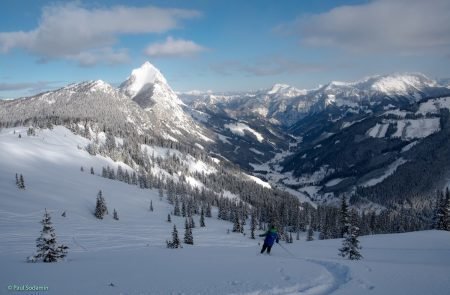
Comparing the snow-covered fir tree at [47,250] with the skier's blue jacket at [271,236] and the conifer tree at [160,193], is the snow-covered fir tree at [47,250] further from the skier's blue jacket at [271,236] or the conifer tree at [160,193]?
the conifer tree at [160,193]

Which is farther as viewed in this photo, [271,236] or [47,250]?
[271,236]

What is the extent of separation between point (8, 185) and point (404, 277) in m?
139

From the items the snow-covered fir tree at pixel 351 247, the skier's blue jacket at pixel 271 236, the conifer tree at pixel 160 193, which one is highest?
the conifer tree at pixel 160 193

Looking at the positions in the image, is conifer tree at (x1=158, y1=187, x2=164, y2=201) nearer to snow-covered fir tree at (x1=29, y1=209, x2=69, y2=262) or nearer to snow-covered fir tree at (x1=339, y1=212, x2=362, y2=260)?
snow-covered fir tree at (x1=339, y1=212, x2=362, y2=260)

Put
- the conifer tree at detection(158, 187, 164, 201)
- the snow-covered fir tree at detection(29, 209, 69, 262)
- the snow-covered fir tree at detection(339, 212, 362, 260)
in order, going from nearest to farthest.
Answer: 1. the snow-covered fir tree at detection(29, 209, 69, 262)
2. the snow-covered fir tree at detection(339, 212, 362, 260)
3. the conifer tree at detection(158, 187, 164, 201)

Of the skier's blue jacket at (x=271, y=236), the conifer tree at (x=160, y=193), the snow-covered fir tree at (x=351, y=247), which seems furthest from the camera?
the conifer tree at (x=160, y=193)

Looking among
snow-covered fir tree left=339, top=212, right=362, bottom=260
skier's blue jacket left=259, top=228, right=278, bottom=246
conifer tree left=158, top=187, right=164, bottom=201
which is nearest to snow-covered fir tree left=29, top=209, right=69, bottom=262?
skier's blue jacket left=259, top=228, right=278, bottom=246

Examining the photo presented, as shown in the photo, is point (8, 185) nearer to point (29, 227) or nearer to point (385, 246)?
point (29, 227)

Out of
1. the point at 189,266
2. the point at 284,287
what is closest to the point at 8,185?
the point at 189,266

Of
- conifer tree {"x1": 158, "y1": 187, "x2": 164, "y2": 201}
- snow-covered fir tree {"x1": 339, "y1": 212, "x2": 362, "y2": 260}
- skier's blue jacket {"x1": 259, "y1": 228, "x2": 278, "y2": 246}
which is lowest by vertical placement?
snow-covered fir tree {"x1": 339, "y1": 212, "x2": 362, "y2": 260}

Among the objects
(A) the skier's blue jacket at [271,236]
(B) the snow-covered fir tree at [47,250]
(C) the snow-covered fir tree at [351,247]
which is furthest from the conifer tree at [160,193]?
(B) the snow-covered fir tree at [47,250]

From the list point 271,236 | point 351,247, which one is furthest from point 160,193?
point 271,236

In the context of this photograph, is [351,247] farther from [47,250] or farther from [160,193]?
[160,193]

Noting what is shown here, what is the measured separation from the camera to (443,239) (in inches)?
2046
